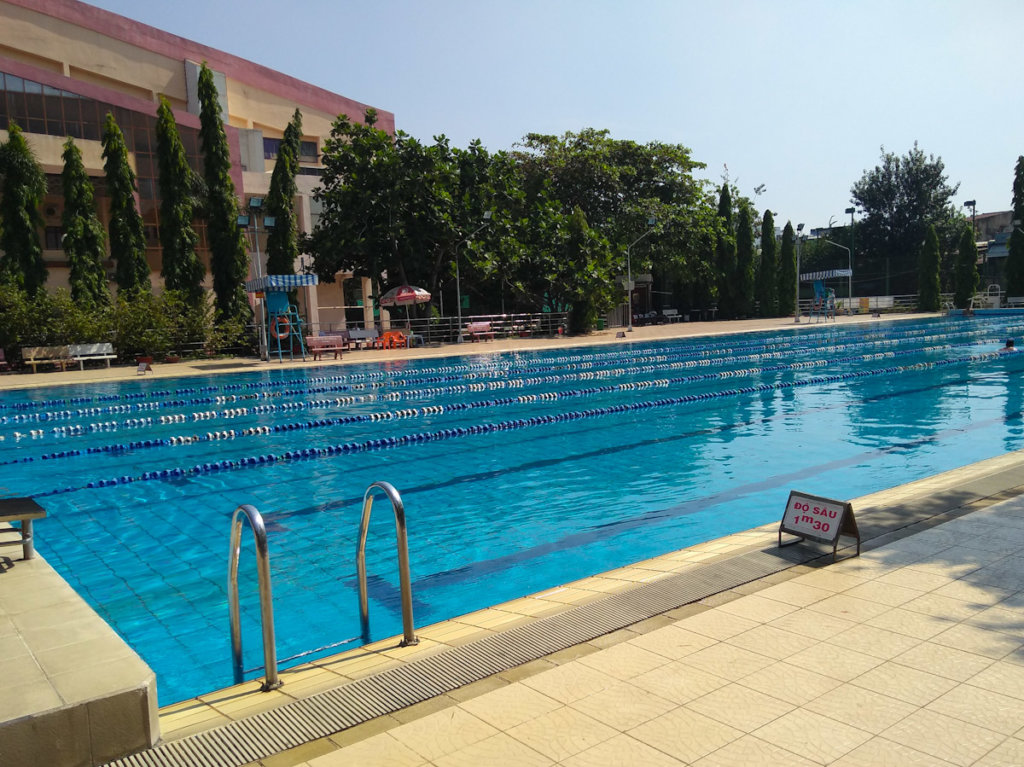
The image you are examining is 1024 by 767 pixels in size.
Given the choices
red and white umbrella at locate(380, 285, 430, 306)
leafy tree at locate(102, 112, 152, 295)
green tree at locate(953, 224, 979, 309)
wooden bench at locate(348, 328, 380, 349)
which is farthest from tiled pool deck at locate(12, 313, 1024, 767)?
green tree at locate(953, 224, 979, 309)

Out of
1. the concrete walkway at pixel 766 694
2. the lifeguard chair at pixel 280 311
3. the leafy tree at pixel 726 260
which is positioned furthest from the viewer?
the leafy tree at pixel 726 260

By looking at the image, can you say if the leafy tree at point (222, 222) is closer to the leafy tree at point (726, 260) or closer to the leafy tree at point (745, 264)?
the leafy tree at point (726, 260)

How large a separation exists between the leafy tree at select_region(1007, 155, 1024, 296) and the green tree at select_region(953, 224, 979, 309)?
5.84ft

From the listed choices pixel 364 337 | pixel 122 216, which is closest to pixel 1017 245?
pixel 364 337

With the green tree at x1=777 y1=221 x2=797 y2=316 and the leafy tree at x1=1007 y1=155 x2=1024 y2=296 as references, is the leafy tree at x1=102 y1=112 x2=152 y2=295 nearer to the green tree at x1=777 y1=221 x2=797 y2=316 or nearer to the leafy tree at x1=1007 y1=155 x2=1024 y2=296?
the green tree at x1=777 y1=221 x2=797 y2=316

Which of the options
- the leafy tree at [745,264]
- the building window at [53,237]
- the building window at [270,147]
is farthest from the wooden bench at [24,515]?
the leafy tree at [745,264]

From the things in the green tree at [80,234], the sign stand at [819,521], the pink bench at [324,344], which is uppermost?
the green tree at [80,234]

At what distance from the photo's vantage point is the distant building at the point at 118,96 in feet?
94.5

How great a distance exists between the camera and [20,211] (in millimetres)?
25266

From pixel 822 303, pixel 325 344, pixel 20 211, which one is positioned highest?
pixel 20 211

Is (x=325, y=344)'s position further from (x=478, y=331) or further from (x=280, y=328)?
(x=478, y=331)

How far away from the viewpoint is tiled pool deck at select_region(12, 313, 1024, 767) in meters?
2.60

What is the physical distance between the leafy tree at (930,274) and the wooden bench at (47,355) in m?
45.2

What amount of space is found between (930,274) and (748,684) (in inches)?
1984
